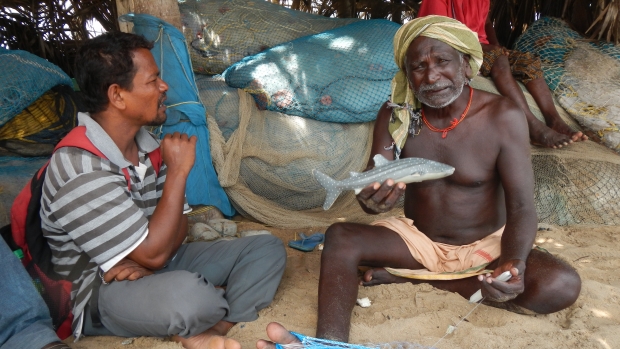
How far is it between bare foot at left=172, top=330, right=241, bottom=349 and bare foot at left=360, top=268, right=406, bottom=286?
2.66ft

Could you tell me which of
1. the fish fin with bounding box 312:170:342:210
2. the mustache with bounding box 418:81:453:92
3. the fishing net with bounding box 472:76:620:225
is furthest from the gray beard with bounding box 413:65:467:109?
the fishing net with bounding box 472:76:620:225

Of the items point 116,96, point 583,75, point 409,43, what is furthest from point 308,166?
point 583,75

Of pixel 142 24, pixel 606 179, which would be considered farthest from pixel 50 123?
pixel 606 179

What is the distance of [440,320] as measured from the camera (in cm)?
243

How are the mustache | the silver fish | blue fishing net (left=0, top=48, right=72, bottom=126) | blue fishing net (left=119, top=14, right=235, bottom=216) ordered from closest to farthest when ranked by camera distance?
the silver fish < the mustache < blue fishing net (left=0, top=48, right=72, bottom=126) < blue fishing net (left=119, top=14, right=235, bottom=216)

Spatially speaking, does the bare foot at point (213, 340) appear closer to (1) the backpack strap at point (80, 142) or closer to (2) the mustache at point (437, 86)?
(1) the backpack strap at point (80, 142)

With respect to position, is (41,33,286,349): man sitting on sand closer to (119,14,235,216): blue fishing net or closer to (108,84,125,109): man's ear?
(108,84,125,109): man's ear

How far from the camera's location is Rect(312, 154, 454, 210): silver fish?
2246 mm

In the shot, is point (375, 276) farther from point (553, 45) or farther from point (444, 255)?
point (553, 45)

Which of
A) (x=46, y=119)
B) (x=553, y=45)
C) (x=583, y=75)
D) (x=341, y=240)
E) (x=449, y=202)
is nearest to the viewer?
(x=341, y=240)

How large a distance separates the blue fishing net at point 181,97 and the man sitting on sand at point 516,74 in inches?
77.6

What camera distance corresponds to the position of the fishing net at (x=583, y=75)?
409cm

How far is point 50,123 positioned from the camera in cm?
373

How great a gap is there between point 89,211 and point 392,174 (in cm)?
119
